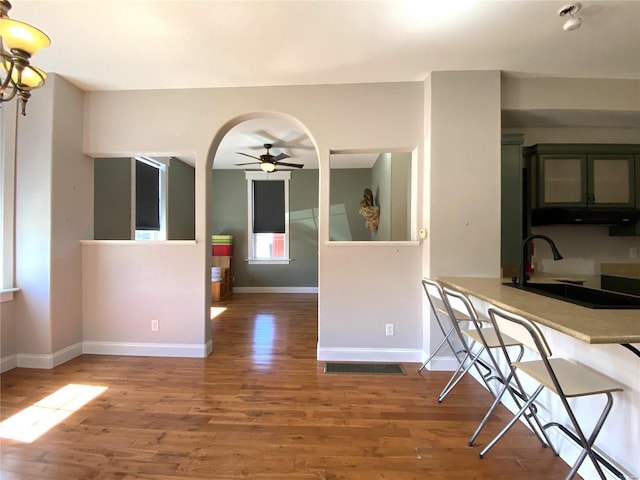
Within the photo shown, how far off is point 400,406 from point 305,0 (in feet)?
9.14

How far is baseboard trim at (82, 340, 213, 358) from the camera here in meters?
2.87

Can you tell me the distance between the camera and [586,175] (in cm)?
300

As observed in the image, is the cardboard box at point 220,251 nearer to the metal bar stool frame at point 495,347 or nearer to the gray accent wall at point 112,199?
the gray accent wall at point 112,199

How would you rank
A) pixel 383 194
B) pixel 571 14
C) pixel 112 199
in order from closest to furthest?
pixel 571 14, pixel 112 199, pixel 383 194

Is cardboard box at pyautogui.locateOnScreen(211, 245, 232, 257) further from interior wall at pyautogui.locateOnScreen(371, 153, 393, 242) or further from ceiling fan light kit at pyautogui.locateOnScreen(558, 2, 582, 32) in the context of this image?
ceiling fan light kit at pyautogui.locateOnScreen(558, 2, 582, 32)

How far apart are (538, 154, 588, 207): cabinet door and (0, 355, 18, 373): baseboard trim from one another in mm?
5293

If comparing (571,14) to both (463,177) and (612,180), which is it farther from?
(612,180)

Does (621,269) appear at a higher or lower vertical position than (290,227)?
lower

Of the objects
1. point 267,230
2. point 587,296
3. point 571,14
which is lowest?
point 587,296

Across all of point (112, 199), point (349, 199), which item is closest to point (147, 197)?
point (112, 199)

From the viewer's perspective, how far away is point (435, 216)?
2621mm

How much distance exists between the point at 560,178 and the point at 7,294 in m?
5.41

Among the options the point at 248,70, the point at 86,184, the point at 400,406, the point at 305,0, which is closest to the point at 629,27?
the point at 305,0

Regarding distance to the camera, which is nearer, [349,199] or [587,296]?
[587,296]
